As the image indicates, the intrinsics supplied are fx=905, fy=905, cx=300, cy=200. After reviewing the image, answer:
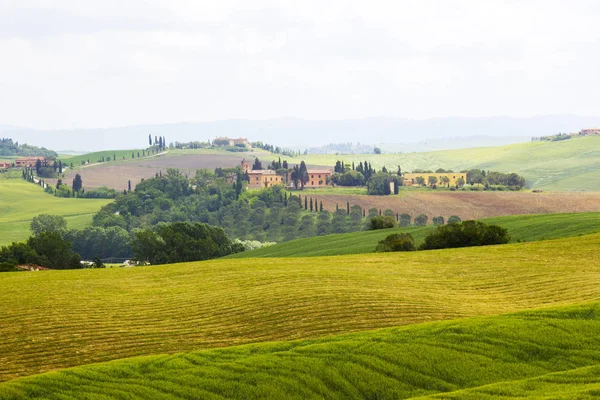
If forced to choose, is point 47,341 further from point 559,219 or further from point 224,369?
point 559,219

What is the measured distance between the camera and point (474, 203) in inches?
5891

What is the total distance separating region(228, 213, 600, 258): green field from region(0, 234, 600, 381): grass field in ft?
40.9

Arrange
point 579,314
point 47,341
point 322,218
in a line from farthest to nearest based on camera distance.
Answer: point 322,218, point 47,341, point 579,314

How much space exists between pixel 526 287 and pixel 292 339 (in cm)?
1351

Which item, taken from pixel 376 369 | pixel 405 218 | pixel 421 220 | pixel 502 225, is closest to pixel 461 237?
pixel 502 225

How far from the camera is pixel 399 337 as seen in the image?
79.6 ft

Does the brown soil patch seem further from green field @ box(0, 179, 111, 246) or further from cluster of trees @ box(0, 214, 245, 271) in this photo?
cluster of trees @ box(0, 214, 245, 271)

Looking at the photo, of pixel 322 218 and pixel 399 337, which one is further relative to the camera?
pixel 322 218

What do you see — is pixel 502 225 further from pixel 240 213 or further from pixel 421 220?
pixel 240 213

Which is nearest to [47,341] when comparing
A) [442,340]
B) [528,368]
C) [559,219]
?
[442,340]

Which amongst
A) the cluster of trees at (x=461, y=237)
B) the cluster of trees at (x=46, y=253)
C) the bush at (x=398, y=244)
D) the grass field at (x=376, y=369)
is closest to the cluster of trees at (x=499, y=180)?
the cluster of trees at (x=46, y=253)

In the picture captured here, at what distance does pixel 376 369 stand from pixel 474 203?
13026cm

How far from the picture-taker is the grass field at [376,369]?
21078 millimetres

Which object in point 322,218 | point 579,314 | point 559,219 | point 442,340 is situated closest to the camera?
point 442,340
